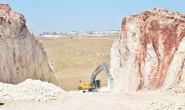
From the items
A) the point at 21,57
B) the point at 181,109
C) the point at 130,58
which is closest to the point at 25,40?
the point at 21,57

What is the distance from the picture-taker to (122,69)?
46.2 meters

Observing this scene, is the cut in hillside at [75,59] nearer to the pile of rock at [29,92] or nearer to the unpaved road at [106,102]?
the pile of rock at [29,92]

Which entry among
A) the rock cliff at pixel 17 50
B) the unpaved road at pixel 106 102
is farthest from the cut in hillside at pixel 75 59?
the unpaved road at pixel 106 102

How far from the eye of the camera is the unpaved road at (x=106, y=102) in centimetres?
2736

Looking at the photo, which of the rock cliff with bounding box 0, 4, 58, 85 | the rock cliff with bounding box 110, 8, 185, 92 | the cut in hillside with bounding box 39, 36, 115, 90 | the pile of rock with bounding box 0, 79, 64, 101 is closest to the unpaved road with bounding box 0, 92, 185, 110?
the pile of rock with bounding box 0, 79, 64, 101

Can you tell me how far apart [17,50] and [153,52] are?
1306cm

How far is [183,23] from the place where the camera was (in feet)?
120

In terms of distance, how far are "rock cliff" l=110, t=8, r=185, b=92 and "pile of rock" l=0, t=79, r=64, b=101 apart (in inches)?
364

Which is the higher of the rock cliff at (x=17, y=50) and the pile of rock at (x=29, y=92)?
the rock cliff at (x=17, y=50)

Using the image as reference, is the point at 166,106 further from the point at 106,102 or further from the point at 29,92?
the point at 29,92

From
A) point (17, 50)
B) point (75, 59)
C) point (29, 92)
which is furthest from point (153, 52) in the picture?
point (75, 59)

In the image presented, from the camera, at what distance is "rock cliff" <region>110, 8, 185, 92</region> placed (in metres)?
34.6

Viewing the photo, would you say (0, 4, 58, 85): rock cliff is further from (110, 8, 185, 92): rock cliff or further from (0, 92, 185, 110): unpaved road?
(110, 8, 185, 92): rock cliff

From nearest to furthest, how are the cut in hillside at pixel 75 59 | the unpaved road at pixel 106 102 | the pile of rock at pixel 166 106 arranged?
the pile of rock at pixel 166 106 → the unpaved road at pixel 106 102 → the cut in hillside at pixel 75 59
